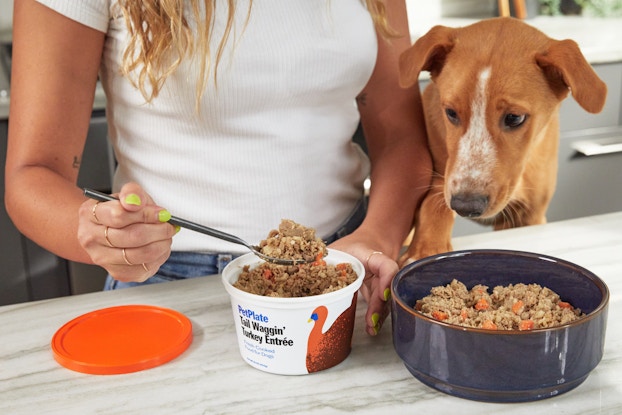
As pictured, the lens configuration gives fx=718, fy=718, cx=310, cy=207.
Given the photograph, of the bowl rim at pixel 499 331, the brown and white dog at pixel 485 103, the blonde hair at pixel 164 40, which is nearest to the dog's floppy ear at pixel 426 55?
the brown and white dog at pixel 485 103

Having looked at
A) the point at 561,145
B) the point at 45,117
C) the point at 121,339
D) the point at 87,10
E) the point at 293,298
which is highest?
the point at 87,10

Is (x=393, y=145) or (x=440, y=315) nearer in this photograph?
(x=440, y=315)

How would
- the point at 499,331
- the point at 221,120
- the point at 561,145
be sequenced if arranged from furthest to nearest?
the point at 561,145 → the point at 221,120 → the point at 499,331

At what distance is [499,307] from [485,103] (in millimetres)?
486

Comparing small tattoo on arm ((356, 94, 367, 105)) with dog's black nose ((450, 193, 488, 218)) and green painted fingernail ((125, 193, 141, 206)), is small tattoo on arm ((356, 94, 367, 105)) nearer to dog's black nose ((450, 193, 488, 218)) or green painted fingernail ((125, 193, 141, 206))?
dog's black nose ((450, 193, 488, 218))

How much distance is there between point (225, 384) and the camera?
74cm

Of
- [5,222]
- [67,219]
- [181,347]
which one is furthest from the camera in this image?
[5,222]

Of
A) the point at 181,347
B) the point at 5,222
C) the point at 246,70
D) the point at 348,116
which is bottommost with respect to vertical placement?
the point at 5,222

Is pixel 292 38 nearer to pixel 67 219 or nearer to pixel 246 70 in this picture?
pixel 246 70

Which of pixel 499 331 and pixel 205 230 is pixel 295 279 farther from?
pixel 499 331

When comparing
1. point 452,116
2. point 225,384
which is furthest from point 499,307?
point 452,116

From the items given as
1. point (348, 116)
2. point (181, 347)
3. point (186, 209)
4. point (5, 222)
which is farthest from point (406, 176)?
point (5, 222)

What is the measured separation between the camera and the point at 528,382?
0.66 meters

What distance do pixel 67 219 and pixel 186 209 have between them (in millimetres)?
241
